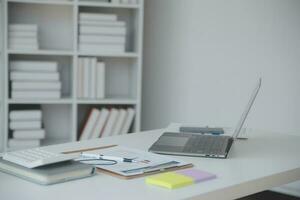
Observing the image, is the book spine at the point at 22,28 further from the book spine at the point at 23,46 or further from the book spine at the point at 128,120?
the book spine at the point at 128,120

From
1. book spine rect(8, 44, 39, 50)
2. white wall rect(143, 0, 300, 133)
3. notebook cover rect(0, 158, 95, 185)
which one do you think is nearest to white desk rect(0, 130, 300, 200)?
notebook cover rect(0, 158, 95, 185)

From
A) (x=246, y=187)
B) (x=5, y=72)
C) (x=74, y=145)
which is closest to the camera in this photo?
(x=246, y=187)

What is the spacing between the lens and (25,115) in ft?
11.7

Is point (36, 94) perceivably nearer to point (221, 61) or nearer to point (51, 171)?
point (221, 61)

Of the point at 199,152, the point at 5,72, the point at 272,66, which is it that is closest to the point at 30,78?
the point at 5,72

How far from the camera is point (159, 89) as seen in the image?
4.02 meters

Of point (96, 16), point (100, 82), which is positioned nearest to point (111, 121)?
point (100, 82)

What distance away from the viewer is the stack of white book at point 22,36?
11.6ft

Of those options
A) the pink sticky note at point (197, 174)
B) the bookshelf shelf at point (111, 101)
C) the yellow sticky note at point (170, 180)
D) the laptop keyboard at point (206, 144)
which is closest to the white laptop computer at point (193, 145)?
the laptop keyboard at point (206, 144)

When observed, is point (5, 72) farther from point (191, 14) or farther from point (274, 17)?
point (274, 17)

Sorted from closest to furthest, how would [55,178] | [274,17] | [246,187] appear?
[55,178] < [246,187] < [274,17]

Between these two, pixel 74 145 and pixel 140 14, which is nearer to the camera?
pixel 74 145

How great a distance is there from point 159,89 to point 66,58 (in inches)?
30.3

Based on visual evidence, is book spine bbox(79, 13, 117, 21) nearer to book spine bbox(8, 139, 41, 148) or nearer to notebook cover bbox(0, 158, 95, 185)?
book spine bbox(8, 139, 41, 148)
